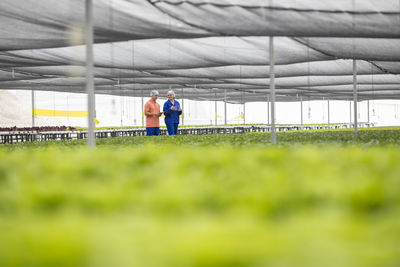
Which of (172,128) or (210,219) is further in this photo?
(172,128)

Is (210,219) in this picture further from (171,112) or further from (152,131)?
(152,131)

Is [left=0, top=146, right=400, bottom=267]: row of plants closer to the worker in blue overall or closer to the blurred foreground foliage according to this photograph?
the blurred foreground foliage

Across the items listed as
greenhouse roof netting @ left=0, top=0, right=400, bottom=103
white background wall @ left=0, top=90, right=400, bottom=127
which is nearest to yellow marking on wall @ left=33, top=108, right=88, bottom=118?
white background wall @ left=0, top=90, right=400, bottom=127

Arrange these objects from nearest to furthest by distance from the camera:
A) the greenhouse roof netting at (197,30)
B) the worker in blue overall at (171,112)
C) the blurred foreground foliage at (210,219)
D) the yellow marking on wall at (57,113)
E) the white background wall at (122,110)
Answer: the blurred foreground foliage at (210,219), the greenhouse roof netting at (197,30), the worker in blue overall at (171,112), the yellow marking on wall at (57,113), the white background wall at (122,110)

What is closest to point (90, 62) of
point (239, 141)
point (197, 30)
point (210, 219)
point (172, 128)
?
point (239, 141)

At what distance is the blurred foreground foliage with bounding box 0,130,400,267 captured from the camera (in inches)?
34.7

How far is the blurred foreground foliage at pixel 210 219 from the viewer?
0.88 metres

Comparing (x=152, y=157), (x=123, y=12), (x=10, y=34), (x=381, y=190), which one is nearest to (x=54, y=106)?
(x=10, y=34)

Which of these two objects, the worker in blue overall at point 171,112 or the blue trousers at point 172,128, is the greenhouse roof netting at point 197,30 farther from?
the blue trousers at point 172,128

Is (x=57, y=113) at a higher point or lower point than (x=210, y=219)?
higher

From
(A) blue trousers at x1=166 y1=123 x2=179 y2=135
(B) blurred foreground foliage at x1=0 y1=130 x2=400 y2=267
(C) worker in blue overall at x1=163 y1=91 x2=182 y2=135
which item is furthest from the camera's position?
(A) blue trousers at x1=166 y1=123 x2=179 y2=135

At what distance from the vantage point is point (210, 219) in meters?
1.12

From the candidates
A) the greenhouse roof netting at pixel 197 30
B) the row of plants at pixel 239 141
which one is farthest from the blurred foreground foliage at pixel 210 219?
the greenhouse roof netting at pixel 197 30

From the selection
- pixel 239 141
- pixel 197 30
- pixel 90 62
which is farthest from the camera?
pixel 197 30
